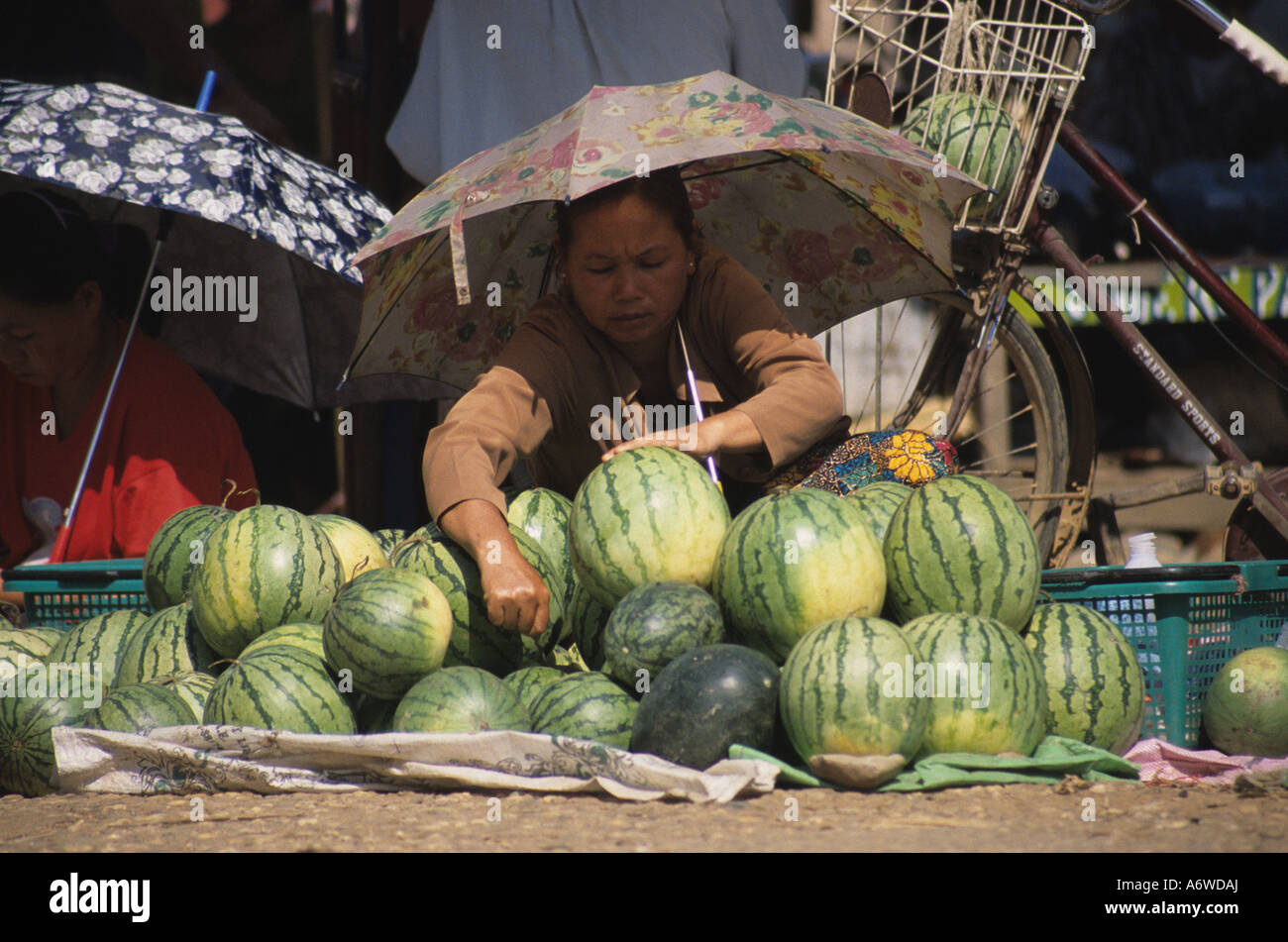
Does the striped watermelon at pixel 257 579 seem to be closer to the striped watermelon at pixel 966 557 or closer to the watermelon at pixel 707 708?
the watermelon at pixel 707 708

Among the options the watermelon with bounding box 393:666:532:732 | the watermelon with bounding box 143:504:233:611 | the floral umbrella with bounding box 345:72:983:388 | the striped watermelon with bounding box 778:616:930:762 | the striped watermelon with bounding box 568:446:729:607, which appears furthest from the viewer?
the watermelon with bounding box 143:504:233:611

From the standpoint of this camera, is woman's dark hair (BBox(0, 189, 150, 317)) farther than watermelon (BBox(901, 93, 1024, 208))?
No

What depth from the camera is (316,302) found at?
543cm

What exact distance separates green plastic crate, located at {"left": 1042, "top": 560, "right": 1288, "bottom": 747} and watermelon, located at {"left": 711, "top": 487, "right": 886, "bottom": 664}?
770 millimetres

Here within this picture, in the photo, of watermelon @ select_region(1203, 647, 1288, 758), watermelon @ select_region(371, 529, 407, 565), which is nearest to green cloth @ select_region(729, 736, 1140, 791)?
watermelon @ select_region(1203, 647, 1288, 758)

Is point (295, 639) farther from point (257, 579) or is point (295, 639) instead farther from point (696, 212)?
point (696, 212)

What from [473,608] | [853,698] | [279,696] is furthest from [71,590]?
[853,698]

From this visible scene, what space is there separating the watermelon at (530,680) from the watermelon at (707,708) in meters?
0.35

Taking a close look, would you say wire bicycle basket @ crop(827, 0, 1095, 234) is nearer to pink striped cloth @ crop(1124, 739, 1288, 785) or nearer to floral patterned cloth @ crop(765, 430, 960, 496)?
floral patterned cloth @ crop(765, 430, 960, 496)

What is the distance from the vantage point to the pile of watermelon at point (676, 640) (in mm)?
2889

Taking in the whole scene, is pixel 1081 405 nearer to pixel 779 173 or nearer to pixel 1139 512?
pixel 779 173

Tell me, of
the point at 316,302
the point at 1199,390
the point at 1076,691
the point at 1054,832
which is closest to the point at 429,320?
the point at 316,302

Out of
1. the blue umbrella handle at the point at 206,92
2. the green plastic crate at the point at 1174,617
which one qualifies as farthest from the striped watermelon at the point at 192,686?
the blue umbrella handle at the point at 206,92

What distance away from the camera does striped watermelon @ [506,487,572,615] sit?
3623 mm
